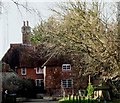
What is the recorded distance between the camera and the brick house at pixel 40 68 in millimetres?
22531

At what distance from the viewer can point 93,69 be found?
527 inches

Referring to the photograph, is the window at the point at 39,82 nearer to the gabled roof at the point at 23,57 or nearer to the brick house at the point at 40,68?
the brick house at the point at 40,68

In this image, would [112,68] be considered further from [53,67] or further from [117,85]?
[53,67]

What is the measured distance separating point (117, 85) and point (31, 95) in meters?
8.97

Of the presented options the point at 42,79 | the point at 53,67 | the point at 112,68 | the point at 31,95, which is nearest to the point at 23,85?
the point at 31,95

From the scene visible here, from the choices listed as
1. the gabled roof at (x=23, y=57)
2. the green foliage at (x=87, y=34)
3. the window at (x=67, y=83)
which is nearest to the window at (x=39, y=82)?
the gabled roof at (x=23, y=57)

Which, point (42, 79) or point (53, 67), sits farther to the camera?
point (42, 79)

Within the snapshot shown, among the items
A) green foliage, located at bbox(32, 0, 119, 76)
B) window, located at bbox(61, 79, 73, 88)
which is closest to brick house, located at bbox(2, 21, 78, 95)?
window, located at bbox(61, 79, 73, 88)

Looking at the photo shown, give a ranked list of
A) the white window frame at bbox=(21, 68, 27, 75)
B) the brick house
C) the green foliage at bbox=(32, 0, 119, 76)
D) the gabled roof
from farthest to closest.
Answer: the white window frame at bbox=(21, 68, 27, 75) < the gabled roof < the brick house < the green foliage at bbox=(32, 0, 119, 76)

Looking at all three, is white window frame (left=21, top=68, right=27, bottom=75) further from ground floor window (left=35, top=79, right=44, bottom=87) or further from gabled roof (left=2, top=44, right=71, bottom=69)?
ground floor window (left=35, top=79, right=44, bottom=87)

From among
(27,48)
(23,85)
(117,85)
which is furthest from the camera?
(27,48)

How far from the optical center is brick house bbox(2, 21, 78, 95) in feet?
73.9

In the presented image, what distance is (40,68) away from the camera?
2534 centimetres

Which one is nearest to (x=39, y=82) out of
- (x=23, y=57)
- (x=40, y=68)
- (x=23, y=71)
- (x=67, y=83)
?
(x=40, y=68)
